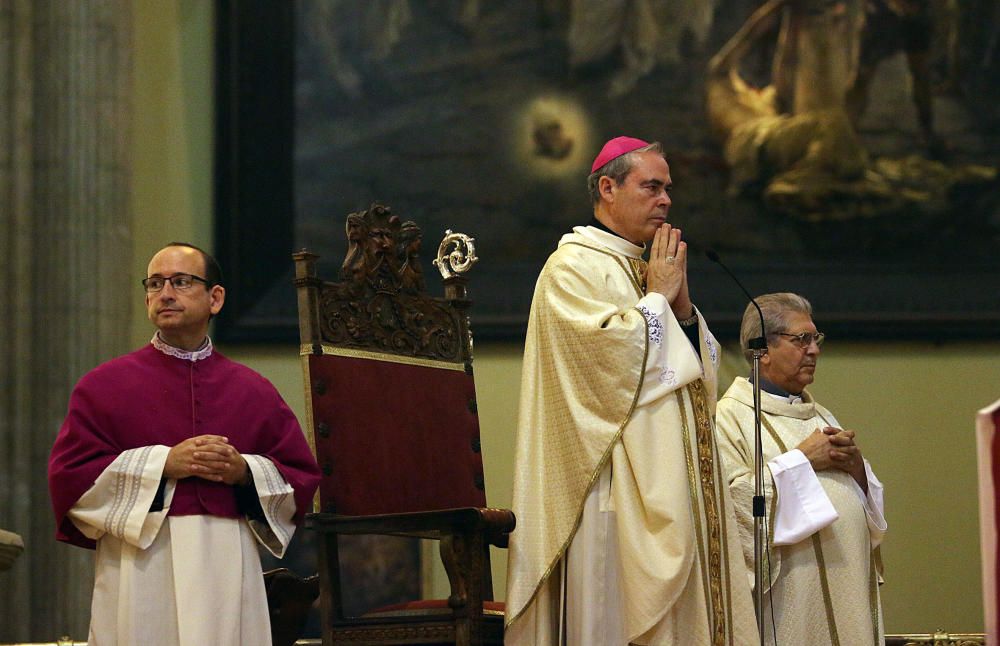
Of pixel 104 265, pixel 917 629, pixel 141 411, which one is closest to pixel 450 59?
pixel 104 265

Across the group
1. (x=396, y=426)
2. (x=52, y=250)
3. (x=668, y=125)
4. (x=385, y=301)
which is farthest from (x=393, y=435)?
(x=668, y=125)

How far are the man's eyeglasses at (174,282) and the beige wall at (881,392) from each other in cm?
379

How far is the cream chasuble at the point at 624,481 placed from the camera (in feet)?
14.8

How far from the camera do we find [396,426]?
201 inches

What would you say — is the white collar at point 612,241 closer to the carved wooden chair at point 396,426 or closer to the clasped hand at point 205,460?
the carved wooden chair at point 396,426

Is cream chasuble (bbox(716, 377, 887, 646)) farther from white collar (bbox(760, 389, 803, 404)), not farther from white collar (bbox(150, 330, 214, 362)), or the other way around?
white collar (bbox(150, 330, 214, 362))

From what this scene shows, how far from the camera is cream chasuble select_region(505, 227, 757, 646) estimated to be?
452 centimetres

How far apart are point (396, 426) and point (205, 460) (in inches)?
43.2

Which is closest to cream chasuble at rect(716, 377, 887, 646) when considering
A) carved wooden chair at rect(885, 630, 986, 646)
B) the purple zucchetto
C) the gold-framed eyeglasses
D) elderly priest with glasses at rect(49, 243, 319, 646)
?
the gold-framed eyeglasses

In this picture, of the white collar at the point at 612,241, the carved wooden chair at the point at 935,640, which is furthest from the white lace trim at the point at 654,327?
the carved wooden chair at the point at 935,640

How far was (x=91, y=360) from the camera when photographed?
25.6 ft

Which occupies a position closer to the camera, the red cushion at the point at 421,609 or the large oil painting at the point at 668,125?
the red cushion at the point at 421,609

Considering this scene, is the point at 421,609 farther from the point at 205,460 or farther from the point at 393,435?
the point at 205,460

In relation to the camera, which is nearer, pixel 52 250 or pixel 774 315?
pixel 774 315
